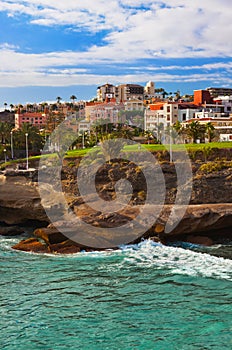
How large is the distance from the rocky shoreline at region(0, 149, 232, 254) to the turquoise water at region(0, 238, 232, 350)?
291 centimetres

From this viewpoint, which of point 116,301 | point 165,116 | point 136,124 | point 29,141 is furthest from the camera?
point 136,124

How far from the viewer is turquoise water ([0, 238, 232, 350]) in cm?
1622

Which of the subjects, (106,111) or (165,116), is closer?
(165,116)

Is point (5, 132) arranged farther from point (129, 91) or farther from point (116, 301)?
point (129, 91)

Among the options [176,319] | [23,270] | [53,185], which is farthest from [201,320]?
[53,185]

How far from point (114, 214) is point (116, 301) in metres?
12.1

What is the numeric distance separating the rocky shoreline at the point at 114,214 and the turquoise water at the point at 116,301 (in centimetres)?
291

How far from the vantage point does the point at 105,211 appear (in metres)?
32.6

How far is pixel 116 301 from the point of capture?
20000mm

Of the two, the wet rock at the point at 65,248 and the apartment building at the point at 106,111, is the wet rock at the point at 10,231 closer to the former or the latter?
the wet rock at the point at 65,248

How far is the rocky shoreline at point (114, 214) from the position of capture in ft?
102

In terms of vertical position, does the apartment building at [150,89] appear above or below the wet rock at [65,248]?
above

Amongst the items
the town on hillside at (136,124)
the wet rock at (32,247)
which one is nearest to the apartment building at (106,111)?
the town on hillside at (136,124)

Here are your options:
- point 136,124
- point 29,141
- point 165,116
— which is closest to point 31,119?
point 136,124
